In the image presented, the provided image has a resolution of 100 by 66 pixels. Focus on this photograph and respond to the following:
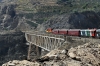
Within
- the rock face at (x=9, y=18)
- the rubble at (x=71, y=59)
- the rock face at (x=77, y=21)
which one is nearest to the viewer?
the rubble at (x=71, y=59)

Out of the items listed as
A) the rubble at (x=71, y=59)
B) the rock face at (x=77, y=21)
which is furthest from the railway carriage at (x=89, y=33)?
the rock face at (x=77, y=21)

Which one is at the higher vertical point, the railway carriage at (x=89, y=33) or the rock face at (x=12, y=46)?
the railway carriage at (x=89, y=33)

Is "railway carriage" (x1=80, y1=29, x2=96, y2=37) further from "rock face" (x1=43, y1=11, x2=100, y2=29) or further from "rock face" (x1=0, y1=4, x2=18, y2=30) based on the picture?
"rock face" (x1=0, y1=4, x2=18, y2=30)

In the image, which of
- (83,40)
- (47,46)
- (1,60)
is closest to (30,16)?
(1,60)

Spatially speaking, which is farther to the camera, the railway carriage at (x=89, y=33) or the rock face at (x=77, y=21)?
the rock face at (x=77, y=21)

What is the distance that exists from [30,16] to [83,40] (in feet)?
375

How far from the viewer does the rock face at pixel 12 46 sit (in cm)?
10931

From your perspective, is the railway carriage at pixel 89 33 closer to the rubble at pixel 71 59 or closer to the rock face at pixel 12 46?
the rubble at pixel 71 59

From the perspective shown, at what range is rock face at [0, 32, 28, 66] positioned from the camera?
10931cm

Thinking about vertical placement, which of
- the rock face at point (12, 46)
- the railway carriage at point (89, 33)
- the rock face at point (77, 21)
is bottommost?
the rock face at point (12, 46)

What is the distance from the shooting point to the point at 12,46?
11438cm


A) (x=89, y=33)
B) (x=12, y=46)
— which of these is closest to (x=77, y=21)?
(x=12, y=46)

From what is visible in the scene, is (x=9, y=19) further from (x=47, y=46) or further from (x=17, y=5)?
(x=47, y=46)

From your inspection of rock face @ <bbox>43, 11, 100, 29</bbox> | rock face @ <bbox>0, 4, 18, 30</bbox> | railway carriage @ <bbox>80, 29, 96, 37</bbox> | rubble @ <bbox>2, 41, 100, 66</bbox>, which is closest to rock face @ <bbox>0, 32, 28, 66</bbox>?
rock face @ <bbox>43, 11, 100, 29</bbox>
